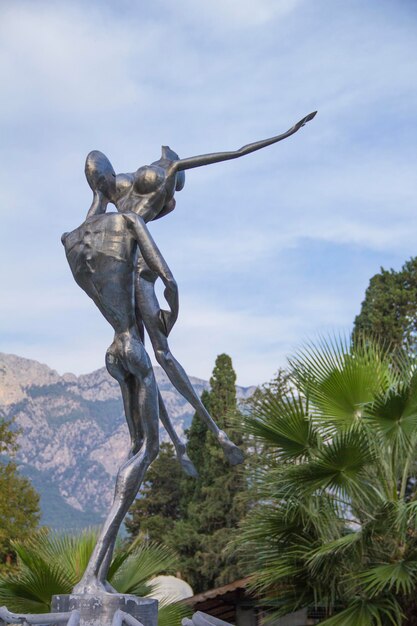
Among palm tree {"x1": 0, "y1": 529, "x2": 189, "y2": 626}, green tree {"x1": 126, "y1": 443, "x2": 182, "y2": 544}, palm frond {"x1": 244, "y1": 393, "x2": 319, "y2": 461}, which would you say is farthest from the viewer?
green tree {"x1": 126, "y1": 443, "x2": 182, "y2": 544}

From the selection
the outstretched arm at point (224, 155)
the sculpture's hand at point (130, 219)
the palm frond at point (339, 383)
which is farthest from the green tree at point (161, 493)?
the sculpture's hand at point (130, 219)

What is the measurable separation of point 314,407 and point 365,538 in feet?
4.56

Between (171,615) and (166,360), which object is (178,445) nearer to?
(166,360)

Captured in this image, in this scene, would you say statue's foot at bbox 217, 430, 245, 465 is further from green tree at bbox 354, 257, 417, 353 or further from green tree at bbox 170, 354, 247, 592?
green tree at bbox 170, 354, 247, 592

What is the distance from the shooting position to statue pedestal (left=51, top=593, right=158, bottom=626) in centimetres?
445

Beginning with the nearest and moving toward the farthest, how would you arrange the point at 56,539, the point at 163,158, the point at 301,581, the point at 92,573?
the point at 92,573, the point at 163,158, the point at 56,539, the point at 301,581

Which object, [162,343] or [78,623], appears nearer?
[78,623]

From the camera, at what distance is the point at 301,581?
27.2 feet

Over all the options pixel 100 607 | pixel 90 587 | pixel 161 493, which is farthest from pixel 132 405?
pixel 161 493

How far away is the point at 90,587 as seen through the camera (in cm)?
466

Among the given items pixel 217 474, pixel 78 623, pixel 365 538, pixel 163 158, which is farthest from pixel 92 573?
pixel 217 474

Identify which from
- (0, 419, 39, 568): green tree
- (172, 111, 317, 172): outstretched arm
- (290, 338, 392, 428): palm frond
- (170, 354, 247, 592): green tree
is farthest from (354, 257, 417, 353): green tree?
(172, 111, 317, 172): outstretched arm

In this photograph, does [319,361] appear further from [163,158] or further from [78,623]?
[78,623]

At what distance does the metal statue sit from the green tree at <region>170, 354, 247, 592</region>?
2036cm
